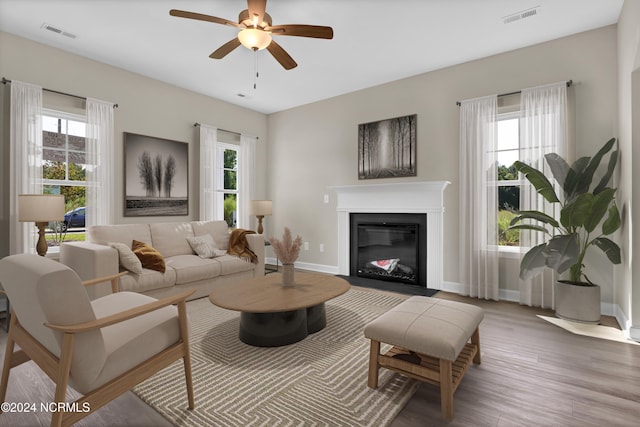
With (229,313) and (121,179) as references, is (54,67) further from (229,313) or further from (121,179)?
(229,313)

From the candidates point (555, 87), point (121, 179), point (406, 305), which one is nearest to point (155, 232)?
point (121, 179)

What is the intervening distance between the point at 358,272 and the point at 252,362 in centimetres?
302

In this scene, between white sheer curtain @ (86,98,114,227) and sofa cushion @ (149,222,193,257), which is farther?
sofa cushion @ (149,222,193,257)

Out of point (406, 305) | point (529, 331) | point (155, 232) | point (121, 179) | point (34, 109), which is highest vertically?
point (34, 109)

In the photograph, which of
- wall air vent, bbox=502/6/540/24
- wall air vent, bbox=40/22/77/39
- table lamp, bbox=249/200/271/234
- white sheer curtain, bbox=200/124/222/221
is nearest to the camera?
wall air vent, bbox=502/6/540/24

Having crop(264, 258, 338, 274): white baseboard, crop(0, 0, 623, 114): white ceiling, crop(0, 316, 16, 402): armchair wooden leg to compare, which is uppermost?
crop(0, 0, 623, 114): white ceiling

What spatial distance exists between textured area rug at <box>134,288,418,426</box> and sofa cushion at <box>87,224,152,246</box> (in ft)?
5.38

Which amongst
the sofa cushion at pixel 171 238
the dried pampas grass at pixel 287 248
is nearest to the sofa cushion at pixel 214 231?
the sofa cushion at pixel 171 238

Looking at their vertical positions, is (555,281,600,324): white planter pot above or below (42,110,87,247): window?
below

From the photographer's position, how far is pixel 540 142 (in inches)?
138

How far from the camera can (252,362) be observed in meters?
2.23

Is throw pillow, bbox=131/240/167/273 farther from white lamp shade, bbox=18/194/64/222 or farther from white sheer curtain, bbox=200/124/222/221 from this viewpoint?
white sheer curtain, bbox=200/124/222/221

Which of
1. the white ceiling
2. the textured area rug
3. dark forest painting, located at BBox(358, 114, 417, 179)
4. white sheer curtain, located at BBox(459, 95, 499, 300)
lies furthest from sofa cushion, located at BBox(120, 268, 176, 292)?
white sheer curtain, located at BBox(459, 95, 499, 300)

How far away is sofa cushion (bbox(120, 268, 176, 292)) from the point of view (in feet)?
10.2
